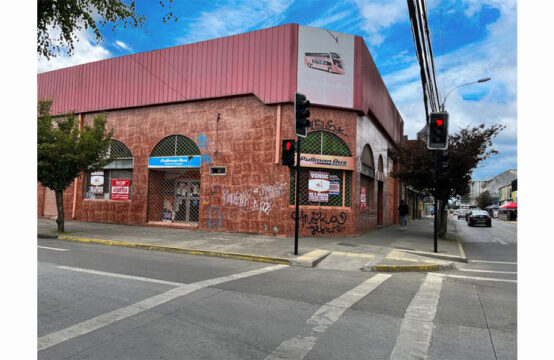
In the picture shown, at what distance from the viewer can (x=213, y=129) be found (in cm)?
1616

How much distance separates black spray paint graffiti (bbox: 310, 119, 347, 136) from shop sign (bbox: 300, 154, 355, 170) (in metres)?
1.14

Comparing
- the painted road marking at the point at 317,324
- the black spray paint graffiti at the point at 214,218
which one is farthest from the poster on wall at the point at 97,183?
the painted road marking at the point at 317,324

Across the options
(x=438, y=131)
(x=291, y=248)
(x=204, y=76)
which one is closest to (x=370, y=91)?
(x=438, y=131)

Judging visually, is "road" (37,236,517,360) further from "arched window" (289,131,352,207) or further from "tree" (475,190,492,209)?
"tree" (475,190,492,209)

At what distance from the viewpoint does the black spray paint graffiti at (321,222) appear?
14508 millimetres

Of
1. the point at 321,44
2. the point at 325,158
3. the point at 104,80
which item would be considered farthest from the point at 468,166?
the point at 104,80

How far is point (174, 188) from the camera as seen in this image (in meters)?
17.6

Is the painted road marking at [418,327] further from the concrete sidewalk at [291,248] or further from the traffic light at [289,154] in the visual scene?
the traffic light at [289,154]

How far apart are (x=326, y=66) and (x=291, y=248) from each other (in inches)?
316

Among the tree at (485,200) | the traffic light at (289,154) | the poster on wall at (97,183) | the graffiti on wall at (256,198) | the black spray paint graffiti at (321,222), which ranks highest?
the traffic light at (289,154)

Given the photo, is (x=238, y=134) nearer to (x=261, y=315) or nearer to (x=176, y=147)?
(x=176, y=147)

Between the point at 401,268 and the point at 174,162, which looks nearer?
the point at 401,268

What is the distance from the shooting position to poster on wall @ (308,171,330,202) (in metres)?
14.7

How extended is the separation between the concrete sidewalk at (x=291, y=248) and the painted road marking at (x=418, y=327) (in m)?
2.84
